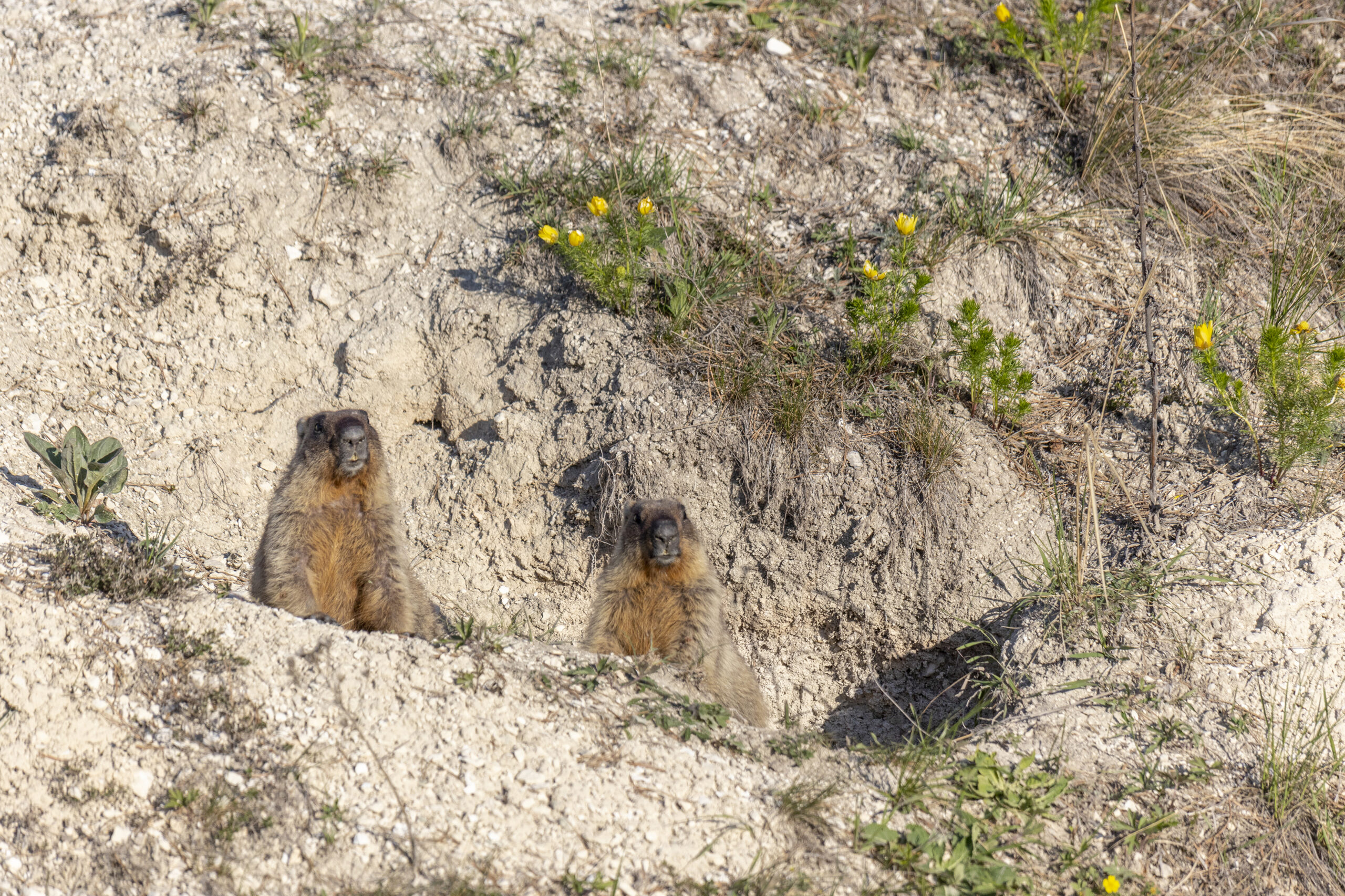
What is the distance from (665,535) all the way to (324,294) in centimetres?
351

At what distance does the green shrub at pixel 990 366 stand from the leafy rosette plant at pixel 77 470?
17.6 ft

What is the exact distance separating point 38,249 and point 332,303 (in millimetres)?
2309

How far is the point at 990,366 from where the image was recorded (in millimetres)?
7316

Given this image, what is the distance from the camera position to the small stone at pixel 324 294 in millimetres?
7684

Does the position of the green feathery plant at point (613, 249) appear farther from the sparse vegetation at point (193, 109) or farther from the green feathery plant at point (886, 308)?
the sparse vegetation at point (193, 109)

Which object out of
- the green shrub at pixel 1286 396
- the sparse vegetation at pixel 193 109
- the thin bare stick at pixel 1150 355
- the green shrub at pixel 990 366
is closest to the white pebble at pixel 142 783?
the green shrub at pixel 990 366

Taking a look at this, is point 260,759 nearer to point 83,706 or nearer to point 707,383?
point 83,706

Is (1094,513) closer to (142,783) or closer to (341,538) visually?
(341,538)

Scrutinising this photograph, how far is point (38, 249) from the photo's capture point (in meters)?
7.86

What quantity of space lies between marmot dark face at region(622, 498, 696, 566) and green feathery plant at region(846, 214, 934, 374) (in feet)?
6.16

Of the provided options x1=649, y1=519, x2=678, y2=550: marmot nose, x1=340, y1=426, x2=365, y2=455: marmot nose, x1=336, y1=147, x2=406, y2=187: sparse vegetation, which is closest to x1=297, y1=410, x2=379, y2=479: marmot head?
x1=340, y1=426, x2=365, y2=455: marmot nose

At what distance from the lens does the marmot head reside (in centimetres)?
591

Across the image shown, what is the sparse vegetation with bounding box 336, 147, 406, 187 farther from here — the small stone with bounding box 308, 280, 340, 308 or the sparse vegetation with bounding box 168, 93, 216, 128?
the sparse vegetation with bounding box 168, 93, 216, 128

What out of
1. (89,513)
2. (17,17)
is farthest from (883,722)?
(17,17)
